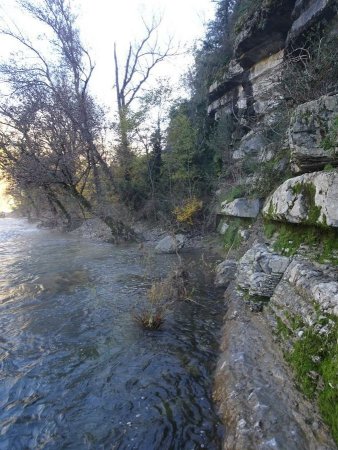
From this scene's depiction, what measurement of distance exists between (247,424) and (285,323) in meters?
1.42

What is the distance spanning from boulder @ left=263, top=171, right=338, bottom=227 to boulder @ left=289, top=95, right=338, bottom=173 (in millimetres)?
255

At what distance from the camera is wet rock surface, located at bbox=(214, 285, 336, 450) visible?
103 inches

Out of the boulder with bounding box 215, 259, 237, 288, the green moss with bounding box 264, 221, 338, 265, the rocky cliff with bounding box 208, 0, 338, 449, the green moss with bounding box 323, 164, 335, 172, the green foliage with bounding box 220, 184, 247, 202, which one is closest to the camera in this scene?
the rocky cliff with bounding box 208, 0, 338, 449

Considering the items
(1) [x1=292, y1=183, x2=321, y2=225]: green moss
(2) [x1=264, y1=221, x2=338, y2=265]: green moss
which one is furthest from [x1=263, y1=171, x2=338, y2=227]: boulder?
(2) [x1=264, y1=221, x2=338, y2=265]: green moss

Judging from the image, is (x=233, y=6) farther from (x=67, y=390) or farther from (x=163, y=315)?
(x=67, y=390)

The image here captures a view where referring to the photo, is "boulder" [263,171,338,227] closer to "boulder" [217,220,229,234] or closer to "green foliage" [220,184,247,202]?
"green foliage" [220,184,247,202]

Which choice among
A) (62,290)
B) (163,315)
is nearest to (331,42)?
(163,315)

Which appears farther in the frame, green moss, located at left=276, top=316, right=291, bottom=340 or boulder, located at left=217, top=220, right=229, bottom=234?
boulder, located at left=217, top=220, right=229, bottom=234

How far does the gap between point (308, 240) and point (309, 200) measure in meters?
0.64

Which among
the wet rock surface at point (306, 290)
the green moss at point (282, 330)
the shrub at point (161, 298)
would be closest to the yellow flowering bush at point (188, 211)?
the shrub at point (161, 298)

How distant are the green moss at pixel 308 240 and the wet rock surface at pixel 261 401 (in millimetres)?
1305

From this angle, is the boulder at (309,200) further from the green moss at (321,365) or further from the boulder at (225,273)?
the boulder at (225,273)

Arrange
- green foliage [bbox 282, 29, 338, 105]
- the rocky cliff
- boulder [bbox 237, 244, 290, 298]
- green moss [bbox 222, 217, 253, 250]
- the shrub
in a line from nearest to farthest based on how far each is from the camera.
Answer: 1. the rocky cliff
2. boulder [bbox 237, 244, 290, 298]
3. the shrub
4. green foliage [bbox 282, 29, 338, 105]
5. green moss [bbox 222, 217, 253, 250]

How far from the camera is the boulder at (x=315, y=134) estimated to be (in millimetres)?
4395
